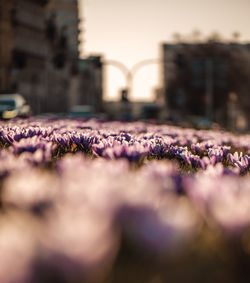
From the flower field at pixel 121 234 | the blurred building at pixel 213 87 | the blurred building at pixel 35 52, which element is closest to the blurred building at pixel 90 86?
the blurred building at pixel 35 52

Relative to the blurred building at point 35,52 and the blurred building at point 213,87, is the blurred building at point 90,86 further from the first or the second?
the blurred building at point 213,87

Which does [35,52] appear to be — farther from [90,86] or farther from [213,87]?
[90,86]

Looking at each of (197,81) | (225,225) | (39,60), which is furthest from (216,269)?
(39,60)

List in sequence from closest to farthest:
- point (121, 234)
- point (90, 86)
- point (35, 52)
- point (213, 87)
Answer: point (121, 234)
point (35, 52)
point (213, 87)
point (90, 86)

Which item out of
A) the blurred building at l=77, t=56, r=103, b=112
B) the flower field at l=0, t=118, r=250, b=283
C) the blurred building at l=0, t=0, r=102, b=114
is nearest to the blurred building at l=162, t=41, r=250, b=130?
the blurred building at l=77, t=56, r=103, b=112

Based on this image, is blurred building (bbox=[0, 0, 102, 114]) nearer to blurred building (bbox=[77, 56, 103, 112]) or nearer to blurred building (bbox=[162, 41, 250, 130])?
blurred building (bbox=[77, 56, 103, 112])

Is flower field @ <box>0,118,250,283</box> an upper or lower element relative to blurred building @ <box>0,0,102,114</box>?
lower

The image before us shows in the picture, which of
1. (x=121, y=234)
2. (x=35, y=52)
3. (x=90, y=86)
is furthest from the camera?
(x=90, y=86)

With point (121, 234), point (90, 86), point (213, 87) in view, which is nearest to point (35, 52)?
point (213, 87)
